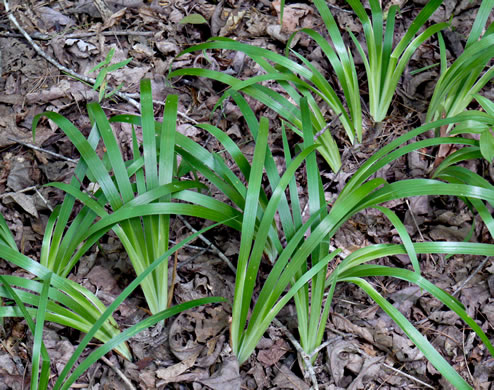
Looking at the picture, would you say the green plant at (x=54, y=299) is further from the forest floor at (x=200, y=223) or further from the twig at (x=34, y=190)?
the twig at (x=34, y=190)

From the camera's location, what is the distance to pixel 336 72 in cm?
181

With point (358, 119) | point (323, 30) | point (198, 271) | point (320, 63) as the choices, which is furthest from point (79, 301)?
point (323, 30)

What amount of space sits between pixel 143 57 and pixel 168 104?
88 cm

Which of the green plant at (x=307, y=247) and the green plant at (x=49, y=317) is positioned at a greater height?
the green plant at (x=307, y=247)

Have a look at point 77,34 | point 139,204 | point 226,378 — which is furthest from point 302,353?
point 77,34

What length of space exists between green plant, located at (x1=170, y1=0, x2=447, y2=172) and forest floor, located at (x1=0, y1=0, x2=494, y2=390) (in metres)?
0.16

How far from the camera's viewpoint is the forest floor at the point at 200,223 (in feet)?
4.76

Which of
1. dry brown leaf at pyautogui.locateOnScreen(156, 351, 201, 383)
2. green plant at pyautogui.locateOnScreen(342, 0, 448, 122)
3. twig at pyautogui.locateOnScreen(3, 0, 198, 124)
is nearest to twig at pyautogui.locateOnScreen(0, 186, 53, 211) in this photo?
twig at pyautogui.locateOnScreen(3, 0, 198, 124)

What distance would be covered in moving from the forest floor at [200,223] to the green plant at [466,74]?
0.16m

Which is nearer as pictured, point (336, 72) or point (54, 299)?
point (54, 299)

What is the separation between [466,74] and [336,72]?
0.49 meters

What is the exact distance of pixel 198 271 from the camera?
164 centimetres

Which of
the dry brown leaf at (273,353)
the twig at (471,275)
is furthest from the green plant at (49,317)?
the twig at (471,275)

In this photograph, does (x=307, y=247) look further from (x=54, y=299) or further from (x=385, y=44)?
(x=385, y=44)
